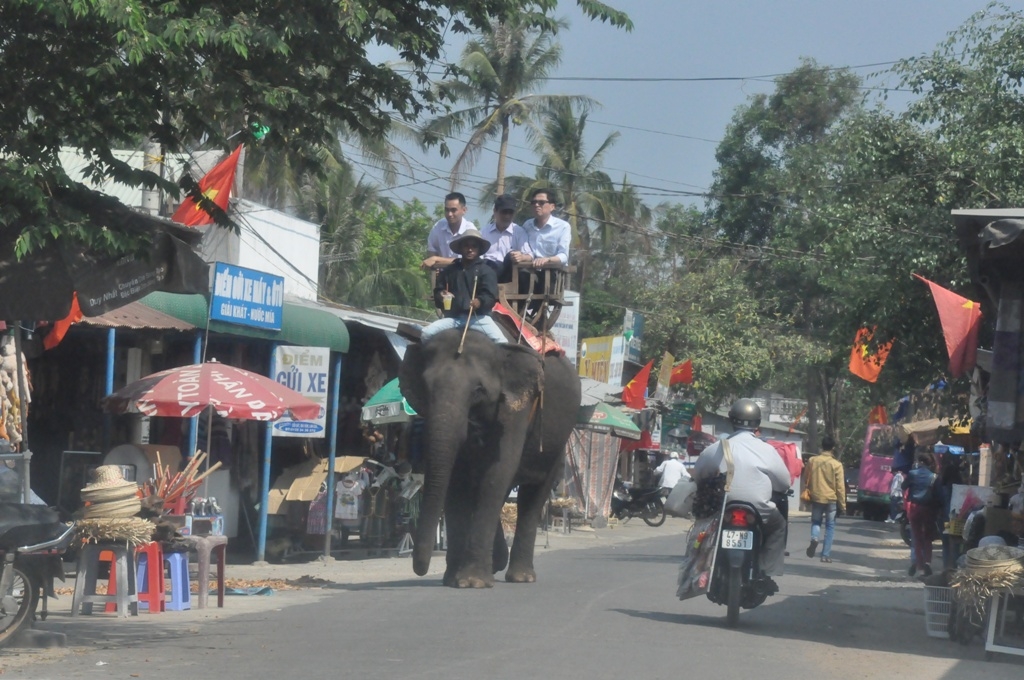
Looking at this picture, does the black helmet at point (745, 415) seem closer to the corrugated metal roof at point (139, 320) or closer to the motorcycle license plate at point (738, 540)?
the motorcycle license plate at point (738, 540)

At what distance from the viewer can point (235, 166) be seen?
16.5 metres

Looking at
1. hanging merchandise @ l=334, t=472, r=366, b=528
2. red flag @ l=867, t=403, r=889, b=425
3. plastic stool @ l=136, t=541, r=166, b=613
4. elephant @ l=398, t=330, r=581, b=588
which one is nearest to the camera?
plastic stool @ l=136, t=541, r=166, b=613

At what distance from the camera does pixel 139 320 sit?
1418 centimetres

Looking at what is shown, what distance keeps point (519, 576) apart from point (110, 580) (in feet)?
13.8

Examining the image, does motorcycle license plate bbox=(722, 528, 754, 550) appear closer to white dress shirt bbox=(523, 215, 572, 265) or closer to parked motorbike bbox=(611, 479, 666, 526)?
white dress shirt bbox=(523, 215, 572, 265)

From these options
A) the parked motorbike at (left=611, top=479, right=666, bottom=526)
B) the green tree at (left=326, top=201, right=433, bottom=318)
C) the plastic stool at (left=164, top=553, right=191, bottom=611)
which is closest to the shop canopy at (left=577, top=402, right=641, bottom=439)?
the parked motorbike at (left=611, top=479, right=666, bottom=526)

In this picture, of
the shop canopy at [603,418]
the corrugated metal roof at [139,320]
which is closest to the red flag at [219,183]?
the corrugated metal roof at [139,320]

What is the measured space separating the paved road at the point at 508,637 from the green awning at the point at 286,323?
2.77m

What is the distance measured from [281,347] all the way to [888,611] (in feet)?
24.3

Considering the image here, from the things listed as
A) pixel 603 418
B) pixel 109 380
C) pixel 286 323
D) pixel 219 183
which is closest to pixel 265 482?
pixel 286 323

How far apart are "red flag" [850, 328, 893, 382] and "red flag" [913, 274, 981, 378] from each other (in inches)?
219

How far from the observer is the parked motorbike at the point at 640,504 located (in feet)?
106

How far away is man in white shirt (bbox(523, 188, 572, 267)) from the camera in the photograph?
13.5m

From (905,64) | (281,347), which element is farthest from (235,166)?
(905,64)
